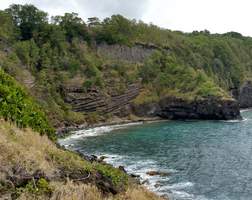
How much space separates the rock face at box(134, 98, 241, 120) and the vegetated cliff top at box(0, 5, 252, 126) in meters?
2.38

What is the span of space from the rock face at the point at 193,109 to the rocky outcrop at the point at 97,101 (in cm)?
443

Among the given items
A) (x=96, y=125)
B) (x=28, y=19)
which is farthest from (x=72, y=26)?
(x=96, y=125)

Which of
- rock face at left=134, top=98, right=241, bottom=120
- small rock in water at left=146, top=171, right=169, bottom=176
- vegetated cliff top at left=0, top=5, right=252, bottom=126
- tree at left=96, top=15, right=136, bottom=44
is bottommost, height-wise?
small rock in water at left=146, top=171, right=169, bottom=176

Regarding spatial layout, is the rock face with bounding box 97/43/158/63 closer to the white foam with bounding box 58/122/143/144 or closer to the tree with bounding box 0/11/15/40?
the tree with bounding box 0/11/15/40

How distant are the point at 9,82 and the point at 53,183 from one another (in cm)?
1481

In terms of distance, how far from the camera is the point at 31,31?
12406 centimetres

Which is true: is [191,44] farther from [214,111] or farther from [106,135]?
[106,135]

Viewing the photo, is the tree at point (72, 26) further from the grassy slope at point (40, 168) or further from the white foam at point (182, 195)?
the grassy slope at point (40, 168)

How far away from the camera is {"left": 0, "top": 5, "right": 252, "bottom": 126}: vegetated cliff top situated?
10894cm

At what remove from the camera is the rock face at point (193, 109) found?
372 feet

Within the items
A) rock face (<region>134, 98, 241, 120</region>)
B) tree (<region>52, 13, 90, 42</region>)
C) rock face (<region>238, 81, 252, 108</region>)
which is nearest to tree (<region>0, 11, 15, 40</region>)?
tree (<region>52, 13, 90, 42</region>)

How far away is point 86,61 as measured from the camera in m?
126

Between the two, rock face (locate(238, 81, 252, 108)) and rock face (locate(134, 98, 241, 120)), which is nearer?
rock face (locate(134, 98, 241, 120))

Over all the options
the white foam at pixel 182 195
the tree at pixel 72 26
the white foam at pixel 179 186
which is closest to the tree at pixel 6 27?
the tree at pixel 72 26
